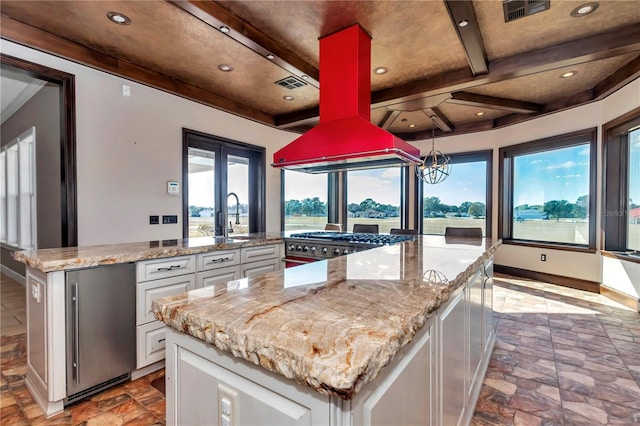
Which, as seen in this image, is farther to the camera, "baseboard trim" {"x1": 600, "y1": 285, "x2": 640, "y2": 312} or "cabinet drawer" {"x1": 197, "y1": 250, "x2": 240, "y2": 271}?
"baseboard trim" {"x1": 600, "y1": 285, "x2": 640, "y2": 312}

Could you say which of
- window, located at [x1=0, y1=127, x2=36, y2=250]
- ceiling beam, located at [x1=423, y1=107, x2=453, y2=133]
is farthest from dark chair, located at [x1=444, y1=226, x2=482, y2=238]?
window, located at [x1=0, y1=127, x2=36, y2=250]

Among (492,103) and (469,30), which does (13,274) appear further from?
(492,103)

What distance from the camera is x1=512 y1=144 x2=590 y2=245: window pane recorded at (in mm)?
4605

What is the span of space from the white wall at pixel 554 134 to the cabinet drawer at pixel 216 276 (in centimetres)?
478

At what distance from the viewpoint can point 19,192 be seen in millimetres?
4762

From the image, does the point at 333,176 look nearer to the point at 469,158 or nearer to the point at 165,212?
the point at 469,158

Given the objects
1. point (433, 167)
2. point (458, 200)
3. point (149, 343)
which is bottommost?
point (149, 343)

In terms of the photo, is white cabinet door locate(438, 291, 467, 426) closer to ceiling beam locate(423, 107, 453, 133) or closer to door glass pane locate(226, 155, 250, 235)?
door glass pane locate(226, 155, 250, 235)

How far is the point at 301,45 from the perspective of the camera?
3023mm

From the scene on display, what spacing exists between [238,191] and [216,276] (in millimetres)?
2485

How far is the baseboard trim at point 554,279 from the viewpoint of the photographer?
4.32 meters

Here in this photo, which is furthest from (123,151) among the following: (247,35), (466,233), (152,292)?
(466,233)

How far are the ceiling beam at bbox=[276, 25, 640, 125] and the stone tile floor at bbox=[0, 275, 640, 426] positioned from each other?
2641 mm

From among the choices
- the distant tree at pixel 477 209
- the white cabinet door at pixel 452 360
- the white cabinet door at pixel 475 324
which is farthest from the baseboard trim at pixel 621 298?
the white cabinet door at pixel 452 360
